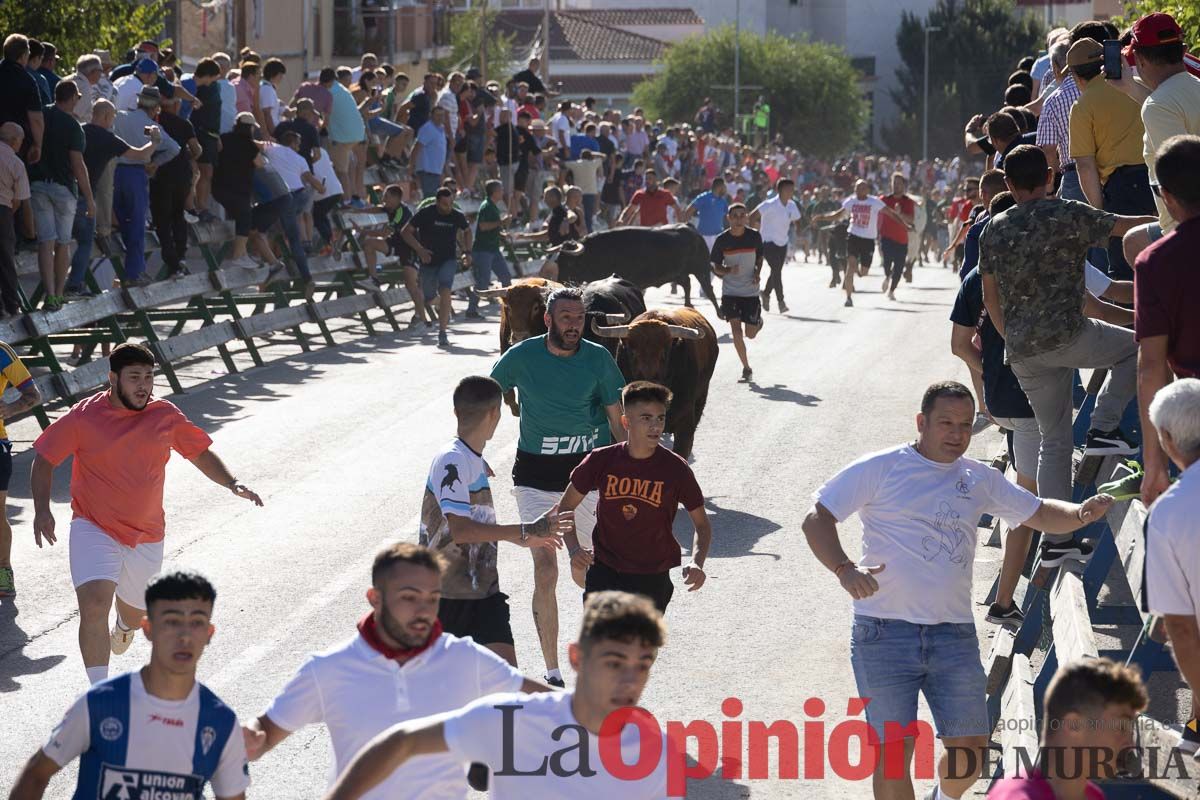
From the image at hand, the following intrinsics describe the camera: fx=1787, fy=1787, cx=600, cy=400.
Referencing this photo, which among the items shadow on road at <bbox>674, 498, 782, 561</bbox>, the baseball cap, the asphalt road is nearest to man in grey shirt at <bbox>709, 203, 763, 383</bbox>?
the asphalt road

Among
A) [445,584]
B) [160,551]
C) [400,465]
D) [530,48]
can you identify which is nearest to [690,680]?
[445,584]

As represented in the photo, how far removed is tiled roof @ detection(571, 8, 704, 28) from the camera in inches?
4360

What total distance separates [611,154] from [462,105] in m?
6.66

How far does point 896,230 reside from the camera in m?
29.8

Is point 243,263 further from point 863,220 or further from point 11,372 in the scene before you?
point 863,220

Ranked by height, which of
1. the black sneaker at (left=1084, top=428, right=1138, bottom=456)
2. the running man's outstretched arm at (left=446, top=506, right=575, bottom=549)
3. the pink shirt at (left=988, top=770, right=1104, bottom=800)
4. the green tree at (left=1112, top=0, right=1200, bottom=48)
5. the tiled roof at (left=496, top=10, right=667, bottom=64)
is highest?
the tiled roof at (left=496, top=10, right=667, bottom=64)

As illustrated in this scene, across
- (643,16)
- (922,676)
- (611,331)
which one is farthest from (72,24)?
(643,16)

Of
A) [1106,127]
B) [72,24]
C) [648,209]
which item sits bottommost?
[648,209]

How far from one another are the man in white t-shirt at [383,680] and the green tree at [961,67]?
96219 mm

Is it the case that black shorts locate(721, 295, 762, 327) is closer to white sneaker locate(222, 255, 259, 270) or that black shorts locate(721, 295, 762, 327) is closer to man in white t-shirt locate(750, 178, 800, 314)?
white sneaker locate(222, 255, 259, 270)

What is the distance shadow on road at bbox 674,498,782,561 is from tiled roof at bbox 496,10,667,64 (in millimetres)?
89682

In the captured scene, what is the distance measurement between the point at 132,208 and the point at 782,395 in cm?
707

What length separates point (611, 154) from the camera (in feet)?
117

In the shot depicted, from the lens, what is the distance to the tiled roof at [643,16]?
110750mm
